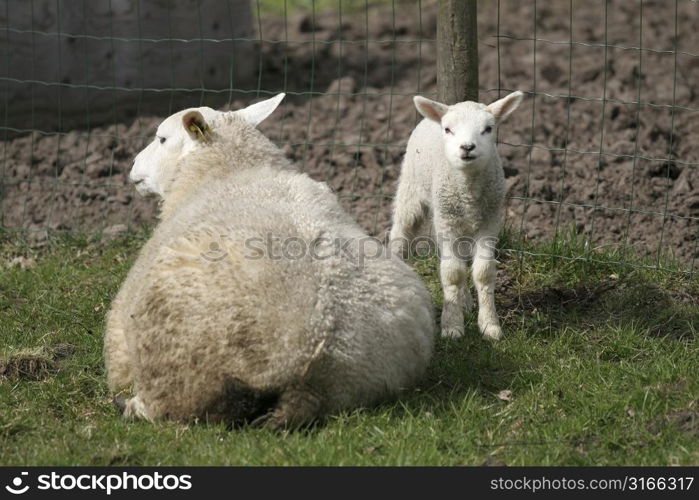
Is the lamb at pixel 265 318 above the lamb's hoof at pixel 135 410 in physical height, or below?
above

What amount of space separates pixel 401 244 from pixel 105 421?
2.40 metres

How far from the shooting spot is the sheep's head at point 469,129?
5.48 metres

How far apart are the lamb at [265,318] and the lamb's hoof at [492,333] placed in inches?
30.7

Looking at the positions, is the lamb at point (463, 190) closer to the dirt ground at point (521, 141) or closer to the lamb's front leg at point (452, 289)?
the lamb's front leg at point (452, 289)

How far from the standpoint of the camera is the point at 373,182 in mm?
8203

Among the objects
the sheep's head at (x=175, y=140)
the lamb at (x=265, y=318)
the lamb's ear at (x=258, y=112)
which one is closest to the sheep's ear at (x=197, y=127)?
the sheep's head at (x=175, y=140)

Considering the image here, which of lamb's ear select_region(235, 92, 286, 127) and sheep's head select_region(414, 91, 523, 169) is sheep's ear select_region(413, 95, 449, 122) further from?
lamb's ear select_region(235, 92, 286, 127)

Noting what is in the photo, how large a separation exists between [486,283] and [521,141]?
3031mm

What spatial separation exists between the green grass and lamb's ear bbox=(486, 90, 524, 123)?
1.25m

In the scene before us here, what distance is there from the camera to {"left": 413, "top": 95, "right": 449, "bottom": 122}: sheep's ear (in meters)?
5.67

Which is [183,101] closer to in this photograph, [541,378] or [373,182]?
[373,182]

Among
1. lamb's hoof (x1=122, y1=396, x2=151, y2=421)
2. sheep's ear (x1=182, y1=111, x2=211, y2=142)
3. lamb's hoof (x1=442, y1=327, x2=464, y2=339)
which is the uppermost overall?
sheep's ear (x1=182, y1=111, x2=211, y2=142)

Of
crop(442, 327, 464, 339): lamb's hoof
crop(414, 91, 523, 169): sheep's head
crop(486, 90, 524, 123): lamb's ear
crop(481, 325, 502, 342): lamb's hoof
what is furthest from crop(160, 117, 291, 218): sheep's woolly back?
crop(481, 325, 502, 342): lamb's hoof

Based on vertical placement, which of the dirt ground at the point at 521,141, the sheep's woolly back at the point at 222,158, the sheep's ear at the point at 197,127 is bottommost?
the dirt ground at the point at 521,141
